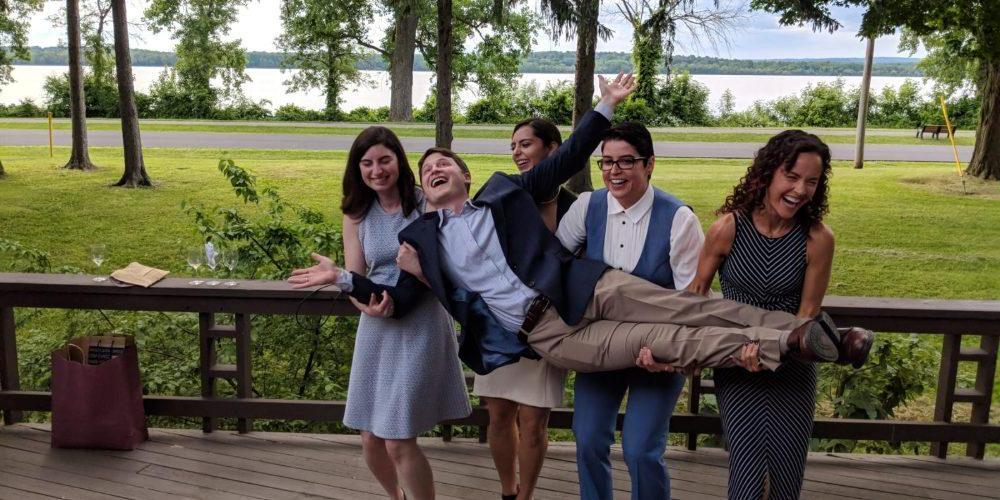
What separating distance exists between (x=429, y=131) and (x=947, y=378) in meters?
14.9

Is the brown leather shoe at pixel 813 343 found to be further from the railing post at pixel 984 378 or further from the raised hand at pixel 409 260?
the railing post at pixel 984 378

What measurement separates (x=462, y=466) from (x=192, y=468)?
0.98 metres

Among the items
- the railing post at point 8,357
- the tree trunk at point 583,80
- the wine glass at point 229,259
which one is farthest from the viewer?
the tree trunk at point 583,80

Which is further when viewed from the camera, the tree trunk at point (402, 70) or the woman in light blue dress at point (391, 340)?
the tree trunk at point (402, 70)

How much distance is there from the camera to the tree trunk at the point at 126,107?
11.2m

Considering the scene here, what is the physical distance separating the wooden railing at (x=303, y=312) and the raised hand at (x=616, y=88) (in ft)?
3.68

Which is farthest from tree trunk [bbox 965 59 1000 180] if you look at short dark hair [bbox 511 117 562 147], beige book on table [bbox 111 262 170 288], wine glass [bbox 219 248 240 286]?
beige book on table [bbox 111 262 170 288]

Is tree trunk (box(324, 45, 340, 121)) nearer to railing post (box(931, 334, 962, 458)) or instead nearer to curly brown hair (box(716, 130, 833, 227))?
railing post (box(931, 334, 962, 458))

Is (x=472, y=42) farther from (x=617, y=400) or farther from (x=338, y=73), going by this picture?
(x=617, y=400)

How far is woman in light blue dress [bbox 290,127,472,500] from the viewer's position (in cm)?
260

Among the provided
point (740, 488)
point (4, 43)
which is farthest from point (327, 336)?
point (4, 43)

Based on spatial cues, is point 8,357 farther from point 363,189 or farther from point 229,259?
point 363,189

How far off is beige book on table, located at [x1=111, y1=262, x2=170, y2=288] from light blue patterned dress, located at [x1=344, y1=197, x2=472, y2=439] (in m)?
1.10

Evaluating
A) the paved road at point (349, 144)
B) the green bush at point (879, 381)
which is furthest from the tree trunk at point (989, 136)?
the green bush at point (879, 381)
